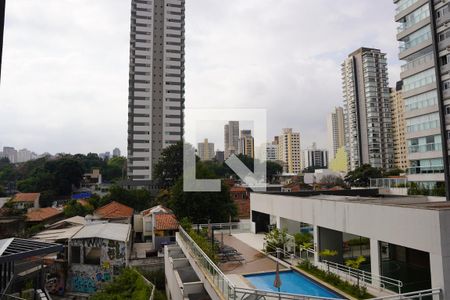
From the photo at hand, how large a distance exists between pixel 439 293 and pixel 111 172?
80813 millimetres

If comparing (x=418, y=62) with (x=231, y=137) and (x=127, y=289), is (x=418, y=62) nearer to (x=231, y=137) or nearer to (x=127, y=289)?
(x=231, y=137)

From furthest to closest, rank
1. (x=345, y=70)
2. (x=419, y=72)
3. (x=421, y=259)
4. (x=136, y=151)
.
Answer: (x=345, y=70) < (x=136, y=151) < (x=419, y=72) < (x=421, y=259)

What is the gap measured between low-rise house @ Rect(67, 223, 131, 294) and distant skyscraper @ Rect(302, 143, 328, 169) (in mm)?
108616

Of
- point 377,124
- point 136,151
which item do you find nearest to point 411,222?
point 136,151

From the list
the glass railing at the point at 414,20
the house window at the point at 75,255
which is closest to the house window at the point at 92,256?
the house window at the point at 75,255

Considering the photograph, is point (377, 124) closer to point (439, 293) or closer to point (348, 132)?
point (348, 132)

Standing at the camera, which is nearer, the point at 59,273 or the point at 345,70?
the point at 59,273

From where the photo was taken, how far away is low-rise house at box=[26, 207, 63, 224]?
30.9 m

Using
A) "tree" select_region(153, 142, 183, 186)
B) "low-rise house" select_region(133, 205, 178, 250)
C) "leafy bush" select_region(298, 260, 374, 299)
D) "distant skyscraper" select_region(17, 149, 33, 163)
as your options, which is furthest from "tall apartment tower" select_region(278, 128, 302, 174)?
"distant skyscraper" select_region(17, 149, 33, 163)

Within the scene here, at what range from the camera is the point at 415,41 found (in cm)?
2550

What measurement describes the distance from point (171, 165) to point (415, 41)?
32113 mm

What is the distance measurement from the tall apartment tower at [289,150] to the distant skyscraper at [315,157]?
395 inches

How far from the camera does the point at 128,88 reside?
197ft

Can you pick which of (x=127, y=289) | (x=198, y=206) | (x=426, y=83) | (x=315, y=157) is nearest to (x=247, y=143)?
(x=198, y=206)
